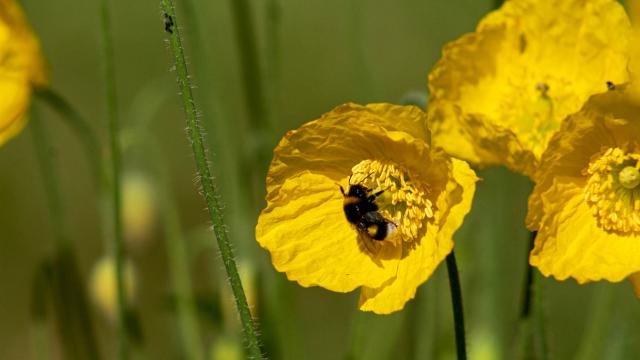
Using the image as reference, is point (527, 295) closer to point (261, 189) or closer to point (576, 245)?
point (576, 245)

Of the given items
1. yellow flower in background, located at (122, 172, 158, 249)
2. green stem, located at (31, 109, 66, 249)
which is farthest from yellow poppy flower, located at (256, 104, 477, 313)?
yellow flower in background, located at (122, 172, 158, 249)

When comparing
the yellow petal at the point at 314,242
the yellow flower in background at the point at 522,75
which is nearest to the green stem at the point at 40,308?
the yellow petal at the point at 314,242

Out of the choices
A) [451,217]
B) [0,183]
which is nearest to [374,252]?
[451,217]

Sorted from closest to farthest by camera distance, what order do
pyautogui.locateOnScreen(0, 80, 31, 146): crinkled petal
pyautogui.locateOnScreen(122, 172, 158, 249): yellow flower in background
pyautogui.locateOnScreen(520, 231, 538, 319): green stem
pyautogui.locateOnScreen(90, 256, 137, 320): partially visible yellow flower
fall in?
pyautogui.locateOnScreen(520, 231, 538, 319): green stem, pyautogui.locateOnScreen(0, 80, 31, 146): crinkled petal, pyautogui.locateOnScreen(90, 256, 137, 320): partially visible yellow flower, pyautogui.locateOnScreen(122, 172, 158, 249): yellow flower in background

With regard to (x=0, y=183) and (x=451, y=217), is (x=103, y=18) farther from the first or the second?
(x=0, y=183)

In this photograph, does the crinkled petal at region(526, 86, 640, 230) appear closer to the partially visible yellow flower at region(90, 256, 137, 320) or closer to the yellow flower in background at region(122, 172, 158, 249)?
the partially visible yellow flower at region(90, 256, 137, 320)

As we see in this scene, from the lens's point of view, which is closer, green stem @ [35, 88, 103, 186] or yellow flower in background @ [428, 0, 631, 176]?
yellow flower in background @ [428, 0, 631, 176]
